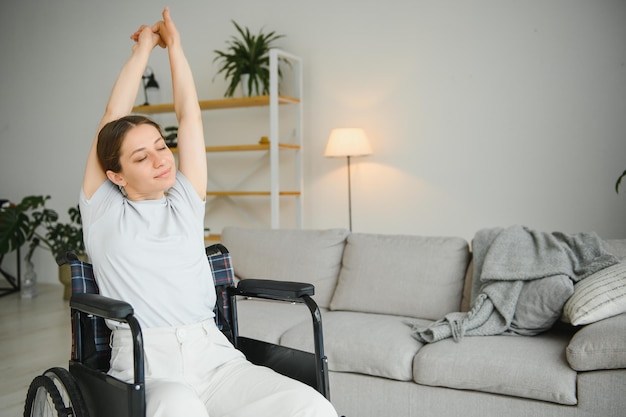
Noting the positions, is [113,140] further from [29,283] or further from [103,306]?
[29,283]

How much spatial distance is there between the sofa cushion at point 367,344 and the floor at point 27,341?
1295 mm

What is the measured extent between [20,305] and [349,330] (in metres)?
3.67

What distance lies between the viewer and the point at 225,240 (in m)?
3.19

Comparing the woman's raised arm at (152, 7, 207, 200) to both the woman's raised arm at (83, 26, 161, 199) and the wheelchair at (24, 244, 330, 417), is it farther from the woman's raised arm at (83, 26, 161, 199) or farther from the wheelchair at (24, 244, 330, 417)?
the wheelchair at (24, 244, 330, 417)

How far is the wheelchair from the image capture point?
133 centimetres

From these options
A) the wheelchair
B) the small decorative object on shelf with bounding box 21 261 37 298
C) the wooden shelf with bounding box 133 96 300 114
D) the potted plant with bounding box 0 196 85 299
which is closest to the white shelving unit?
the wooden shelf with bounding box 133 96 300 114

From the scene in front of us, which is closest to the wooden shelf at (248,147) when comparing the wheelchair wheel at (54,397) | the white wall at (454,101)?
the white wall at (454,101)

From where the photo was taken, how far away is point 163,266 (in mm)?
1539

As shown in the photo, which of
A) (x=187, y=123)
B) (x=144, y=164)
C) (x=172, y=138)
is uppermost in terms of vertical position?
(x=172, y=138)

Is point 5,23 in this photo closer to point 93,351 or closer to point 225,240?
point 225,240

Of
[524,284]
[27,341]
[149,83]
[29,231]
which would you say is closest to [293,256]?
[524,284]

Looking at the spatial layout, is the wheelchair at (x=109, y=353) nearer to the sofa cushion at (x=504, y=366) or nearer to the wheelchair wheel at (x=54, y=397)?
the wheelchair wheel at (x=54, y=397)

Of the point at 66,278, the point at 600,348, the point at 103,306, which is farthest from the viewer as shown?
the point at 66,278

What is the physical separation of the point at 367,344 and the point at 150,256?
1014 mm
